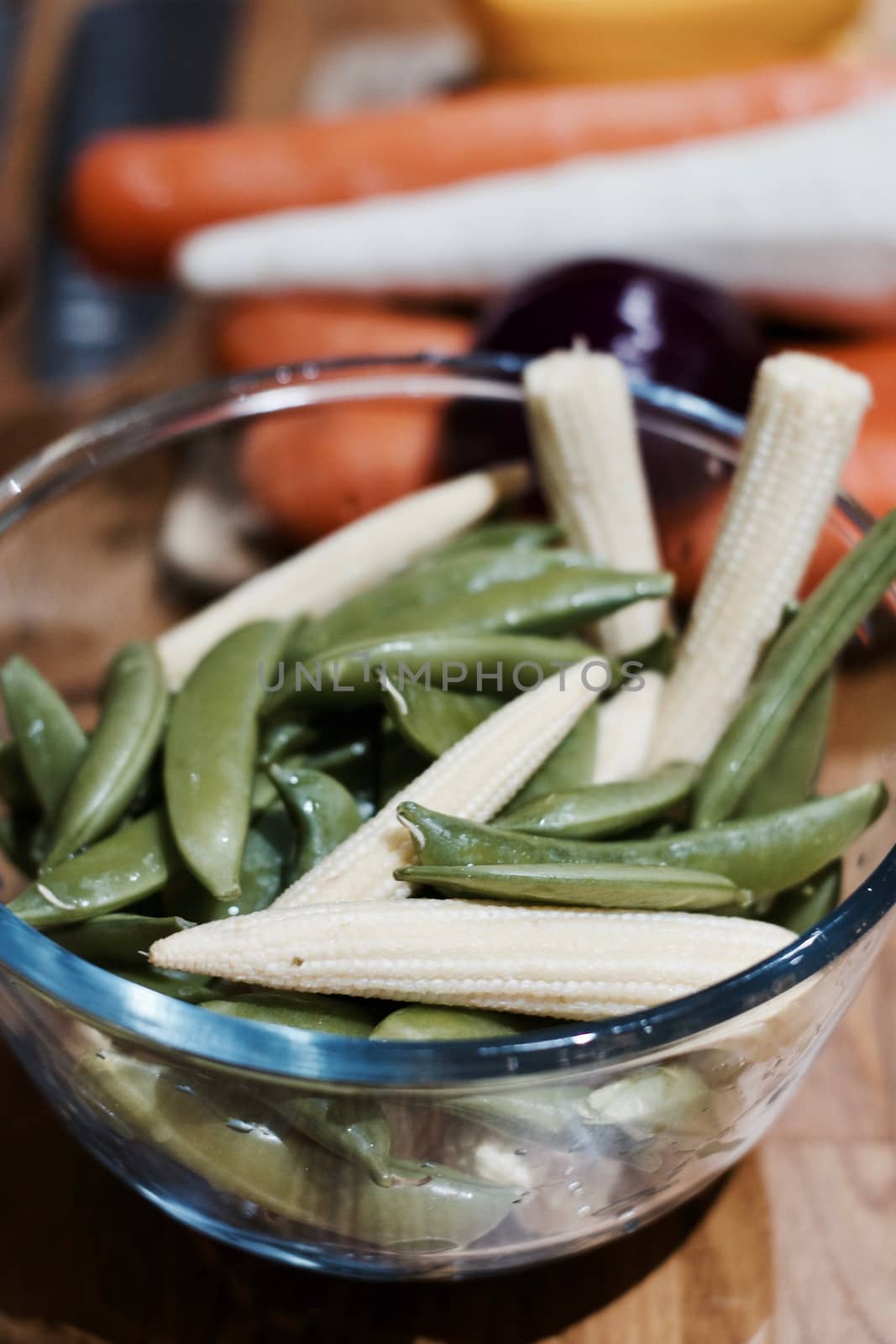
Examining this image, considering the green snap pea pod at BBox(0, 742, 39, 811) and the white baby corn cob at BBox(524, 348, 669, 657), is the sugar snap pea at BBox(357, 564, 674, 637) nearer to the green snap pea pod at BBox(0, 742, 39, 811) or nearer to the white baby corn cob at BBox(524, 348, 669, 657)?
the white baby corn cob at BBox(524, 348, 669, 657)

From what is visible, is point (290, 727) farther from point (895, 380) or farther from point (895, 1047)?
point (895, 380)

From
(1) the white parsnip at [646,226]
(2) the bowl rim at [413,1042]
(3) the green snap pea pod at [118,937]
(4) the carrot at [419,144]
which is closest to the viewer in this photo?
(2) the bowl rim at [413,1042]

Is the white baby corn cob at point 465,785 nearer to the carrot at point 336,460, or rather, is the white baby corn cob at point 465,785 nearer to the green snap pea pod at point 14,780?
the green snap pea pod at point 14,780

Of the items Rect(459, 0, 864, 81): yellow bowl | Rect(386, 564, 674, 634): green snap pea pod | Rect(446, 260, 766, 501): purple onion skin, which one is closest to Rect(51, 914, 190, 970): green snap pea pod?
Rect(386, 564, 674, 634): green snap pea pod

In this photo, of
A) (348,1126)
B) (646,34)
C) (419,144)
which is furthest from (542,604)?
(646,34)

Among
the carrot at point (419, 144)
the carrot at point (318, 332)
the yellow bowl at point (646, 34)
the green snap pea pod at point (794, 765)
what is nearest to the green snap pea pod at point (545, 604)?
the green snap pea pod at point (794, 765)

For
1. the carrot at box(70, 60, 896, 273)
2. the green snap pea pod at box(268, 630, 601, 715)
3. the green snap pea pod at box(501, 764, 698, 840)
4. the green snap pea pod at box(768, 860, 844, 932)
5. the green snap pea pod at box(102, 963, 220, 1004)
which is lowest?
the green snap pea pod at box(768, 860, 844, 932)

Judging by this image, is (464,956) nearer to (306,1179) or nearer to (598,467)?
(306,1179)
